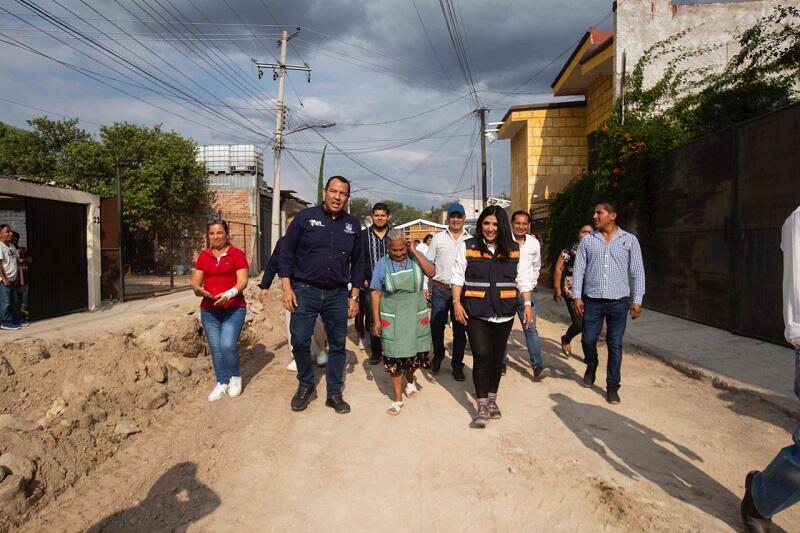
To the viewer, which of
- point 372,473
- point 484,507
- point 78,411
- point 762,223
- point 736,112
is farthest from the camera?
point 736,112

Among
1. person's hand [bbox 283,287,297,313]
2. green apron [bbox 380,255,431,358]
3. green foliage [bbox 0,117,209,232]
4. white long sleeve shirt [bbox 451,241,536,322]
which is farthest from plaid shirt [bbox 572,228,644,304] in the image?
green foliage [bbox 0,117,209,232]

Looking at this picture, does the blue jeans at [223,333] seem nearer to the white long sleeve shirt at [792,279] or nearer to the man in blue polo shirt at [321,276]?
the man in blue polo shirt at [321,276]

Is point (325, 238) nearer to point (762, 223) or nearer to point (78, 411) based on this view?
point (78, 411)

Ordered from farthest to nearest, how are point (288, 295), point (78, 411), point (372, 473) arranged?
point (288, 295), point (78, 411), point (372, 473)

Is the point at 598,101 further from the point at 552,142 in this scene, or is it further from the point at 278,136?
the point at 278,136

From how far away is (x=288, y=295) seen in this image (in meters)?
4.51

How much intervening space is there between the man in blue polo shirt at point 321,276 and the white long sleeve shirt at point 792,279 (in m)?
3.13

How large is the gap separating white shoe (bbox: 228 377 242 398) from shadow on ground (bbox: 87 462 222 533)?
67.1 inches

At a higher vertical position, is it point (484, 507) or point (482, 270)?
point (482, 270)

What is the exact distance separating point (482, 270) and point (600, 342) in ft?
14.3

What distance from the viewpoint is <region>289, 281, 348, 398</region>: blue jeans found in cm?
459

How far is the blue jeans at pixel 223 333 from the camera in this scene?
5055mm

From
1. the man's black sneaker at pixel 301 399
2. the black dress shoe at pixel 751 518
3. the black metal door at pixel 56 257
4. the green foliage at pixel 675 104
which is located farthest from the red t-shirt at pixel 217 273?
the green foliage at pixel 675 104

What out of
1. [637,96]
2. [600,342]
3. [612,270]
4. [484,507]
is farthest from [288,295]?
[637,96]
